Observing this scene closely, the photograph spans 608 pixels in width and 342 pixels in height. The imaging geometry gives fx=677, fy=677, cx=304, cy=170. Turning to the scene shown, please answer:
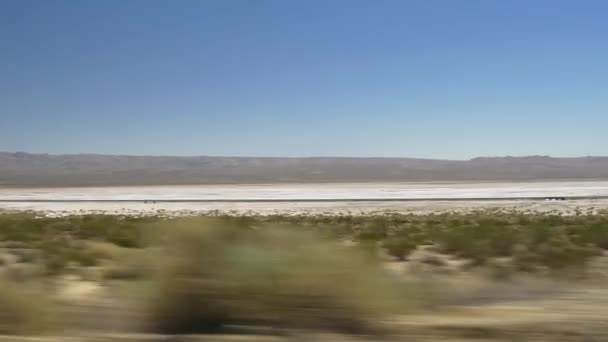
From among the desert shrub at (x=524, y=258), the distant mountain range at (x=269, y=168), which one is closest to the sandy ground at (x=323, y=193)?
the desert shrub at (x=524, y=258)

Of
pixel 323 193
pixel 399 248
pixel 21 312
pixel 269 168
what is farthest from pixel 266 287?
pixel 269 168

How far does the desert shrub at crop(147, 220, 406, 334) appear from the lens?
7203mm

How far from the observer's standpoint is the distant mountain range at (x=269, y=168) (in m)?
145

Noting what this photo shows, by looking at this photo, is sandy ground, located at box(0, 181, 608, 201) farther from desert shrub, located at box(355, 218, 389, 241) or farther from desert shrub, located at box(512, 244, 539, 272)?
desert shrub, located at box(512, 244, 539, 272)

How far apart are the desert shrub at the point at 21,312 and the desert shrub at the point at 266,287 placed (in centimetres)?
128

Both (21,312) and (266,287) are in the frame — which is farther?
(21,312)

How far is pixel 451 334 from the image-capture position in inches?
269

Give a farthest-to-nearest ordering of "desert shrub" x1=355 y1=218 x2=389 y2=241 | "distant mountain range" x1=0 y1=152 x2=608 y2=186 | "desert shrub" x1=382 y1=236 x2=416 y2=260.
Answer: "distant mountain range" x1=0 y1=152 x2=608 y2=186
"desert shrub" x1=355 y1=218 x2=389 y2=241
"desert shrub" x1=382 y1=236 x2=416 y2=260

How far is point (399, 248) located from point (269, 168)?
501 feet

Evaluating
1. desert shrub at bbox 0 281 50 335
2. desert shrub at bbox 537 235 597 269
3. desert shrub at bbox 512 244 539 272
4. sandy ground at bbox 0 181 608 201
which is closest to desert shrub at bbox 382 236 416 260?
desert shrub at bbox 512 244 539 272

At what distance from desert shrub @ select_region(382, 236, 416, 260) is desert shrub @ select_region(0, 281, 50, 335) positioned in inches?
479

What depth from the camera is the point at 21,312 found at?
305 inches

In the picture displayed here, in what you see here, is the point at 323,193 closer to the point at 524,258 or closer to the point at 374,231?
the point at 374,231

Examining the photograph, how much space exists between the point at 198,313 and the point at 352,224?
2557 cm
